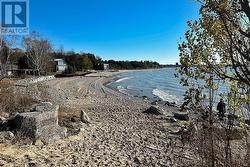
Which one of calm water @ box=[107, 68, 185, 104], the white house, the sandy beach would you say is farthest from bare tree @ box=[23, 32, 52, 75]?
the sandy beach

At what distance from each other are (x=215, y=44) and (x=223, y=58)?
25 centimetres

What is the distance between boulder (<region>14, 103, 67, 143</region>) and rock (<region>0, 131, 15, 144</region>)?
0.80 ft

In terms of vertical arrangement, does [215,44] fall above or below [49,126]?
above

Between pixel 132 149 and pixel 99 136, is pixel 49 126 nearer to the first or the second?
pixel 99 136

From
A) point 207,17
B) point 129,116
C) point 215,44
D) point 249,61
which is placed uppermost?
point 207,17

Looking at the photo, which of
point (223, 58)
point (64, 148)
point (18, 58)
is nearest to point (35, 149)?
point (64, 148)

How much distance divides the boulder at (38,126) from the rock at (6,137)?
0.80 feet

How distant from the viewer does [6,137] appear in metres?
10.4

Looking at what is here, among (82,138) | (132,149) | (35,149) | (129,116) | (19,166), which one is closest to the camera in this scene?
(19,166)

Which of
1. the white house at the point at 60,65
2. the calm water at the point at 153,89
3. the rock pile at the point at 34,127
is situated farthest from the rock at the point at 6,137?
the white house at the point at 60,65

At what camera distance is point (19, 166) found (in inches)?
328

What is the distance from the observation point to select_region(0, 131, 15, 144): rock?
1019 cm

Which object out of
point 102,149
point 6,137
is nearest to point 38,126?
point 6,137

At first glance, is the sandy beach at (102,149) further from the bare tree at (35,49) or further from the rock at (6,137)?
the bare tree at (35,49)
